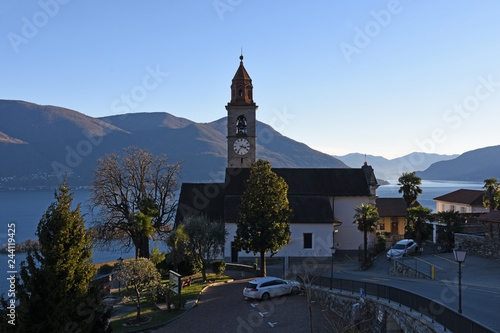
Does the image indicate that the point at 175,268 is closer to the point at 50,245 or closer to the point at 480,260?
the point at 50,245

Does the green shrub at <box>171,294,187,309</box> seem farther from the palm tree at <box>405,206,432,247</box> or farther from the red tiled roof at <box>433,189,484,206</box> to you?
the red tiled roof at <box>433,189,484,206</box>

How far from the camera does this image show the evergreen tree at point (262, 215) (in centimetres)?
3366

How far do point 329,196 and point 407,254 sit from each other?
12.0 m

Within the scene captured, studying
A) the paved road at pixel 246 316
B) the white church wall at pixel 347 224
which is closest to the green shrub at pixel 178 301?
the paved road at pixel 246 316

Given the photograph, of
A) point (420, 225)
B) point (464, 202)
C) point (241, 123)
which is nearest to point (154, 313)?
point (241, 123)

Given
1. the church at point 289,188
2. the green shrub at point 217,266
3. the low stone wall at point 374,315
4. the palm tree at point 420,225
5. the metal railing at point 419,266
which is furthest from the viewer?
the church at point 289,188

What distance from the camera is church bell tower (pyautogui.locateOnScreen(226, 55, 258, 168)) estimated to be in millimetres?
49062

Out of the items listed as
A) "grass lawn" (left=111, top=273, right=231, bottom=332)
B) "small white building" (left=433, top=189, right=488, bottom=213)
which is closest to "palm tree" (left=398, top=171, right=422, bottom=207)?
"small white building" (left=433, top=189, right=488, bottom=213)

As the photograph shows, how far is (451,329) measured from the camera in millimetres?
14867

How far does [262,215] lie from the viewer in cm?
3406

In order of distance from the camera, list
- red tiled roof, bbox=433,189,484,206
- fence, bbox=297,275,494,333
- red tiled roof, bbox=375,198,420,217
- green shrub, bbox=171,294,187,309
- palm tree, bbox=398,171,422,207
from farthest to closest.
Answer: red tiled roof, bbox=433,189,484,206 < red tiled roof, bbox=375,198,420,217 < palm tree, bbox=398,171,422,207 < green shrub, bbox=171,294,187,309 < fence, bbox=297,275,494,333

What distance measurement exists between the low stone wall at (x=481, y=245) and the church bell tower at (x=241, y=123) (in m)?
24.6

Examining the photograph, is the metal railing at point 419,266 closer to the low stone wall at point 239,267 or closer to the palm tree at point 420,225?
the palm tree at point 420,225

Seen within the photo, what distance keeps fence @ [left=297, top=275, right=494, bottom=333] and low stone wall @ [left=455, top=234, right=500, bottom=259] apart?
16.6m
